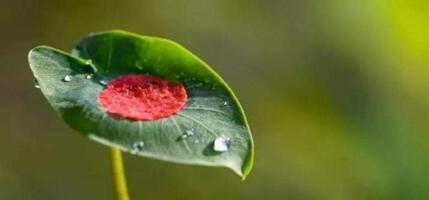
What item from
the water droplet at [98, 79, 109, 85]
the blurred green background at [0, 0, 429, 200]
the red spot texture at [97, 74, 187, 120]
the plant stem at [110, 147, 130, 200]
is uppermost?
the red spot texture at [97, 74, 187, 120]

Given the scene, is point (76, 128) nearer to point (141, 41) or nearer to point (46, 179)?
point (141, 41)

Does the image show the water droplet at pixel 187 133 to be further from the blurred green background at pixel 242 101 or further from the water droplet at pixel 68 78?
the blurred green background at pixel 242 101

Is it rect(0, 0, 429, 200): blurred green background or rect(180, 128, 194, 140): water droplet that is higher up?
rect(180, 128, 194, 140): water droplet

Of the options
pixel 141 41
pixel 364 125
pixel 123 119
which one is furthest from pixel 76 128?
pixel 364 125

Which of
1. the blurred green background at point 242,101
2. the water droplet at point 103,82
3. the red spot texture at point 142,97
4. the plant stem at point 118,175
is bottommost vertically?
the blurred green background at point 242,101

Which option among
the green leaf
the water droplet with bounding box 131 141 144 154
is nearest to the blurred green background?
the green leaf

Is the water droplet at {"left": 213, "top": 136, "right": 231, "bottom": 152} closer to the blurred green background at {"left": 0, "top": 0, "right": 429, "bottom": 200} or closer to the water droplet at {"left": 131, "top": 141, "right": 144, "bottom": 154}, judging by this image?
the water droplet at {"left": 131, "top": 141, "right": 144, "bottom": 154}

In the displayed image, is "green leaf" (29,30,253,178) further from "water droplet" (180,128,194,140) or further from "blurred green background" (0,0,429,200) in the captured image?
"blurred green background" (0,0,429,200)

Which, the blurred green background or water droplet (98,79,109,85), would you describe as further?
the blurred green background

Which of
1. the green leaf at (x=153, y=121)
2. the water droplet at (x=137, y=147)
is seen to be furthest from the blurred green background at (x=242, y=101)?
the water droplet at (x=137, y=147)
